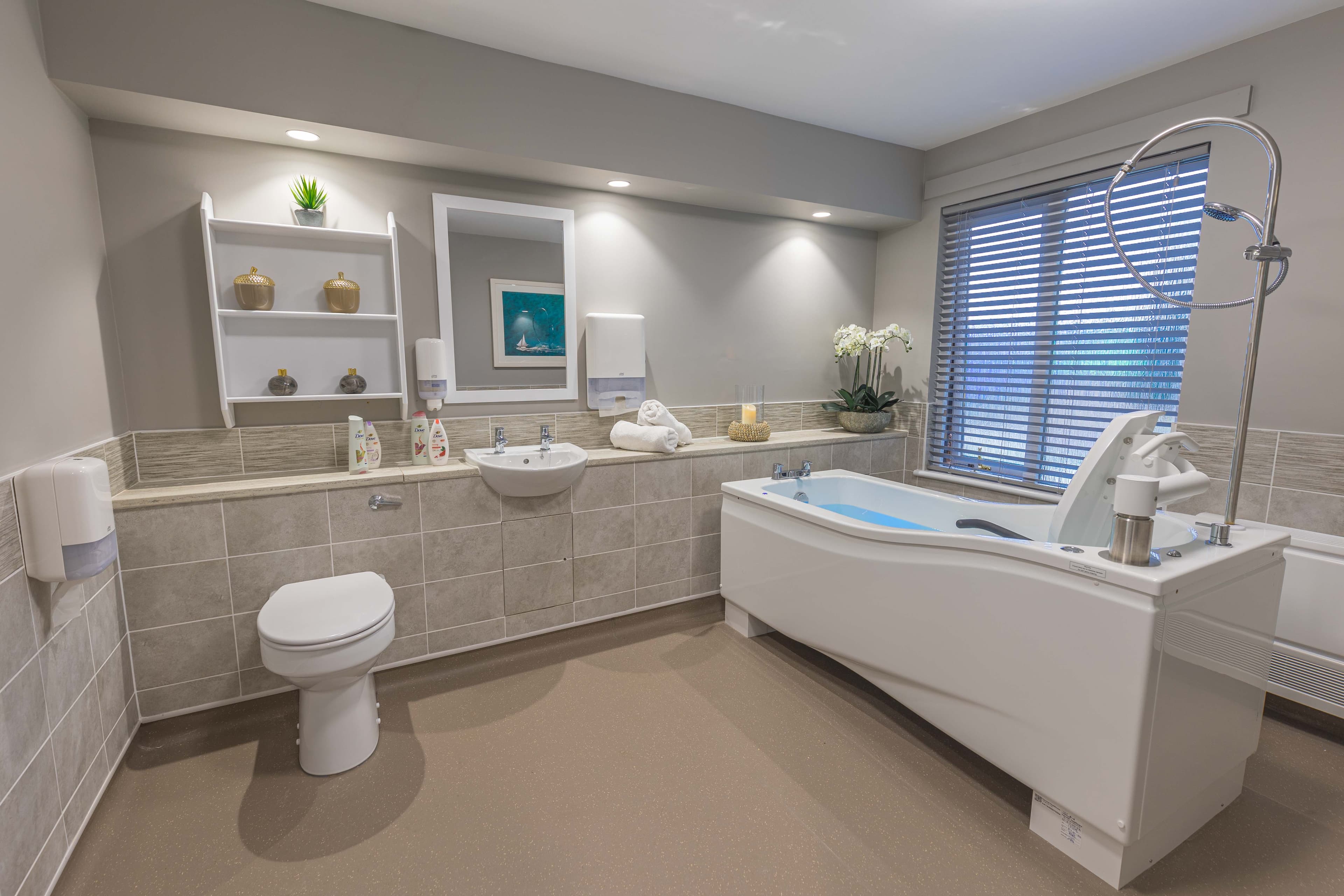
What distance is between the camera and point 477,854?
1559mm

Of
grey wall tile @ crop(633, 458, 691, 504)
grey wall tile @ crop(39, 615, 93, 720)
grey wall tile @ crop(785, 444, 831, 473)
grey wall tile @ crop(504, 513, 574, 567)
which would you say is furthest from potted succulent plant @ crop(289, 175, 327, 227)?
grey wall tile @ crop(785, 444, 831, 473)

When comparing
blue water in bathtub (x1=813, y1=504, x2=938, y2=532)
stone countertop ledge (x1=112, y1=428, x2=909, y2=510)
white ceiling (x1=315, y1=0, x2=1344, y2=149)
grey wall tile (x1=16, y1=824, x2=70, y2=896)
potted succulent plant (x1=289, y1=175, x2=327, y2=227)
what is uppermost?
white ceiling (x1=315, y1=0, x2=1344, y2=149)

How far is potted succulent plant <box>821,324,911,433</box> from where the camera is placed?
3.57 meters

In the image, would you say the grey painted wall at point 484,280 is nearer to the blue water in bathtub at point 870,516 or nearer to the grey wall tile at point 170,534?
the grey wall tile at point 170,534

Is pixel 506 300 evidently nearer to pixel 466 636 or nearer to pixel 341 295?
pixel 341 295

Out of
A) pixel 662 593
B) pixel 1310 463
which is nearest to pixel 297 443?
pixel 662 593

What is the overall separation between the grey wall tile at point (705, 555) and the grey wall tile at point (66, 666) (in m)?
2.22

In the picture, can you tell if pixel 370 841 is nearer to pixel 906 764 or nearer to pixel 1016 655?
pixel 906 764

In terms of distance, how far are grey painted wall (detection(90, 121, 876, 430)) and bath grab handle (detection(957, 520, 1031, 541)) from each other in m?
1.45

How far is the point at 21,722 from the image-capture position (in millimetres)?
1337

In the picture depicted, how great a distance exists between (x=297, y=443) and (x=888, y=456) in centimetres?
314

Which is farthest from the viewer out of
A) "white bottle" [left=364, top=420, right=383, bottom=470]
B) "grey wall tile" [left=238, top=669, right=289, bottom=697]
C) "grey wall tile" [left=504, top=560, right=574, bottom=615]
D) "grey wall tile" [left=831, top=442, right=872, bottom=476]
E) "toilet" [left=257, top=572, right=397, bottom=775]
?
"grey wall tile" [left=831, top=442, right=872, bottom=476]

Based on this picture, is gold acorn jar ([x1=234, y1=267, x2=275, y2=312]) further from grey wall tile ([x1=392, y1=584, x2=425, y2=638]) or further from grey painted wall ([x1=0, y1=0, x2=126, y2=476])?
grey wall tile ([x1=392, y1=584, x2=425, y2=638])

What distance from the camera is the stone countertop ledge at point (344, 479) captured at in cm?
199
